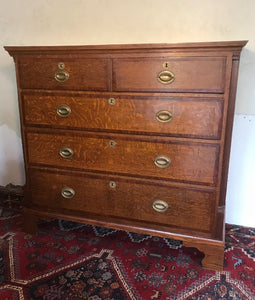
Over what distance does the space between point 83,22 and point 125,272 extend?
1.59 metres

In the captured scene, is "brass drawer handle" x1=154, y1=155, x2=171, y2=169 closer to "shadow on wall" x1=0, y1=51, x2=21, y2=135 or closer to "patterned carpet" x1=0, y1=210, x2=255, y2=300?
"patterned carpet" x1=0, y1=210, x2=255, y2=300

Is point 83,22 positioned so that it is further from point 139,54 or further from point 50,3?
point 139,54

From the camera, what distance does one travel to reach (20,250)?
1660 millimetres

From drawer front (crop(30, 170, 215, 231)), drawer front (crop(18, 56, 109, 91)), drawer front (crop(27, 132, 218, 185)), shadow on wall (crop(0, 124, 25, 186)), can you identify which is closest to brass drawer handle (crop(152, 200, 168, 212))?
drawer front (crop(30, 170, 215, 231))

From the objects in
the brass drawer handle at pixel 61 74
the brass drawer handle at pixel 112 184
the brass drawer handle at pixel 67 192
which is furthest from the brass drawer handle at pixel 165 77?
the brass drawer handle at pixel 67 192

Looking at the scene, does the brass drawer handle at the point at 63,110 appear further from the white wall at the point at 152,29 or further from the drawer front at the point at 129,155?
the white wall at the point at 152,29

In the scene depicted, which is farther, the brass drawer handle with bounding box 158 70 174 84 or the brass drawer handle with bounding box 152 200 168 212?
the brass drawer handle with bounding box 152 200 168 212

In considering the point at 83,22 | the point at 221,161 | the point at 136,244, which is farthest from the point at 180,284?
the point at 83,22

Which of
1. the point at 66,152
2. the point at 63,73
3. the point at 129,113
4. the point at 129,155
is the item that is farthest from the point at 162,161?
the point at 63,73

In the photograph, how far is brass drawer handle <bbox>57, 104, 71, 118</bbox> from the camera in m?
1.51

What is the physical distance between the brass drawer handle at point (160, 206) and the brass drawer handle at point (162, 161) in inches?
7.8

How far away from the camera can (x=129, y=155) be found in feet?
4.84

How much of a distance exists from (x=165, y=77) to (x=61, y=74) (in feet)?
1.82

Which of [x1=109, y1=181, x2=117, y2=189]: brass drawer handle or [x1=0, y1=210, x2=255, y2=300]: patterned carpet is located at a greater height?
[x1=109, y1=181, x2=117, y2=189]: brass drawer handle
